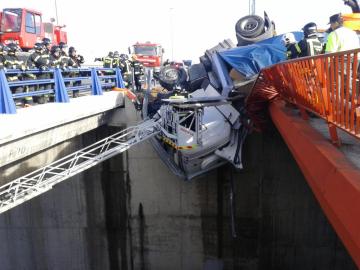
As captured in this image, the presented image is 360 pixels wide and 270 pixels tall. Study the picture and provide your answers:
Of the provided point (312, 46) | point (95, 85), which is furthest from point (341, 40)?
point (95, 85)

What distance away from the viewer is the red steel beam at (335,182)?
2387mm

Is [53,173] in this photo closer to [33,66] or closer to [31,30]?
[33,66]

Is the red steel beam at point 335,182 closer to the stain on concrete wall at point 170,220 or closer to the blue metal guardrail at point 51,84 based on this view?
the blue metal guardrail at point 51,84

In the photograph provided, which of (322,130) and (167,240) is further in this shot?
(167,240)

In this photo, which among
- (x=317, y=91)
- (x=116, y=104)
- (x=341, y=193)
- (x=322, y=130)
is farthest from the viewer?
(x=116, y=104)

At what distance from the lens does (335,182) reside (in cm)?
272

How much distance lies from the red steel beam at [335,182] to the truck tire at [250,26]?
6.15 m

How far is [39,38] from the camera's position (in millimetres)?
18141

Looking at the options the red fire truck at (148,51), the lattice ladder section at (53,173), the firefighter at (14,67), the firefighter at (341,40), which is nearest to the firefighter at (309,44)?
the firefighter at (341,40)

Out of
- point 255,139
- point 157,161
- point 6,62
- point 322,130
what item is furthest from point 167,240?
point 322,130

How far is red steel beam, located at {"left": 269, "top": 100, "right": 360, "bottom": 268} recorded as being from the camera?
2.39 m

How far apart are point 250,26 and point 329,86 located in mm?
7303

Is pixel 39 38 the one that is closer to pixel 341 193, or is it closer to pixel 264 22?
pixel 264 22

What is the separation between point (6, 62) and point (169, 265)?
701cm
